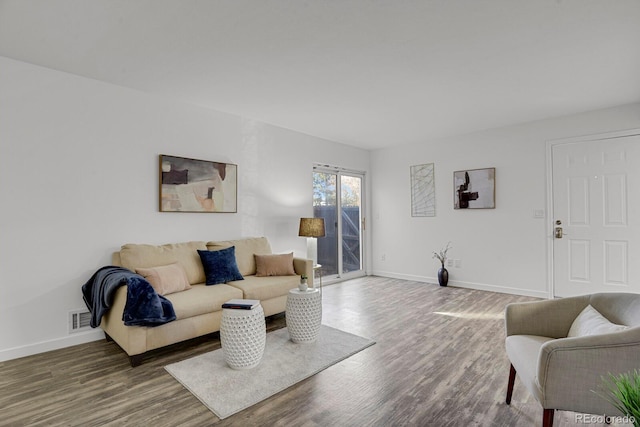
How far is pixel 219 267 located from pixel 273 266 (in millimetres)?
648

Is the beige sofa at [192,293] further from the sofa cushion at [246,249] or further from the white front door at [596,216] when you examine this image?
the white front door at [596,216]

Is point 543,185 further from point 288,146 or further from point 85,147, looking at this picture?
point 85,147

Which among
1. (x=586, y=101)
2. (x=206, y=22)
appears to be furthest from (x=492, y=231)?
(x=206, y=22)

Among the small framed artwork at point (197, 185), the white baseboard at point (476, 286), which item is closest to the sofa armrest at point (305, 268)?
the small framed artwork at point (197, 185)

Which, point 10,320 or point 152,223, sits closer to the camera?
point 10,320

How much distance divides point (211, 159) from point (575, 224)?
478 cm

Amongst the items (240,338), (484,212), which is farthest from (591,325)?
(484,212)

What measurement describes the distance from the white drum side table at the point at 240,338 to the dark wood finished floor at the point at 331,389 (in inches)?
15.4

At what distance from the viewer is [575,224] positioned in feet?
14.0

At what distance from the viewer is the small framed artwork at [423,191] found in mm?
5609

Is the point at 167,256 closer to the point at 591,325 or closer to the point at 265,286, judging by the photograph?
the point at 265,286

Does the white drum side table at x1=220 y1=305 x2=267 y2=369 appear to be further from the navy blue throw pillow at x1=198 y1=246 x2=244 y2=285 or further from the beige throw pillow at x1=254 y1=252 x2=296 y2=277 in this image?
the beige throw pillow at x1=254 y1=252 x2=296 y2=277

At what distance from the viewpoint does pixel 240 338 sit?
2.39m

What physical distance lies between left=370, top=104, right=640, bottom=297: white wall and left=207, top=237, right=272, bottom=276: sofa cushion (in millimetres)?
2857
